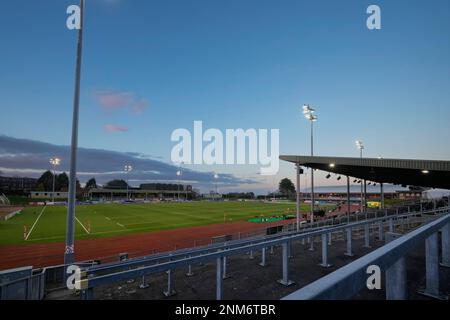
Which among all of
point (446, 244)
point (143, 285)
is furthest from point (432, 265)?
point (143, 285)

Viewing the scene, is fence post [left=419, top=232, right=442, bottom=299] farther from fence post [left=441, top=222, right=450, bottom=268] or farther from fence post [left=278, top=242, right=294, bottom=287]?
fence post [left=278, top=242, right=294, bottom=287]

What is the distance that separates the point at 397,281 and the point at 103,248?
24.5 m

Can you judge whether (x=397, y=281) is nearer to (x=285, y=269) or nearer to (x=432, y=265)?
(x=432, y=265)

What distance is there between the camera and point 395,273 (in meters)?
2.62

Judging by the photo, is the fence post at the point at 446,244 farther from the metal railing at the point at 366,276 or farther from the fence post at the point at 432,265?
the metal railing at the point at 366,276

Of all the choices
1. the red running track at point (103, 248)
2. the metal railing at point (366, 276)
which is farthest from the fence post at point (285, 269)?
the red running track at point (103, 248)

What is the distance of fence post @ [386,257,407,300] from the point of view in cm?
258

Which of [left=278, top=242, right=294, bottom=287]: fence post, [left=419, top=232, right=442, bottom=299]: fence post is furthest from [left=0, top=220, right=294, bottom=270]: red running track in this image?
[left=419, top=232, right=442, bottom=299]: fence post

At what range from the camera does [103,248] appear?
76.1 ft

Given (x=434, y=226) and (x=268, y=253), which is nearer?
(x=434, y=226)
